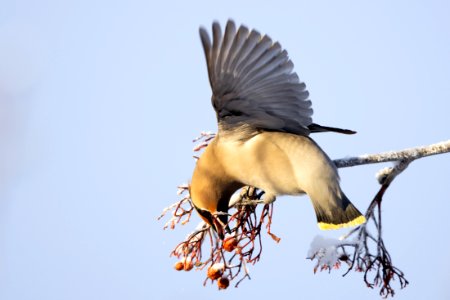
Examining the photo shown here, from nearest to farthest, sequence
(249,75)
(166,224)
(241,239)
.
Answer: (249,75)
(241,239)
(166,224)

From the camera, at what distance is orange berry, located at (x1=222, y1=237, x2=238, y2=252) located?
4809 millimetres

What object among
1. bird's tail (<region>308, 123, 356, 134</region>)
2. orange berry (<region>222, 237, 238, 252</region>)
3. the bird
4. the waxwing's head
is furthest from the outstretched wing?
orange berry (<region>222, 237, 238, 252</region>)

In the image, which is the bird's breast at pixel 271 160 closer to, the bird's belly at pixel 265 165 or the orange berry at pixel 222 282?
the bird's belly at pixel 265 165

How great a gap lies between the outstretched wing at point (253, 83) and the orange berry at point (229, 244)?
0.67m

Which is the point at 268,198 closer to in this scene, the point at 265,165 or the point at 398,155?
the point at 265,165

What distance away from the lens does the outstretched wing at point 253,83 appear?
4.49 m

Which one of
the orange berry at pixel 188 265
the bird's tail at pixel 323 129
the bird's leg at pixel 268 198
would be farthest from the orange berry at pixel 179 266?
the bird's tail at pixel 323 129

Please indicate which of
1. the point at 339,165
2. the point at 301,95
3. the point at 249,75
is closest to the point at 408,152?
the point at 339,165

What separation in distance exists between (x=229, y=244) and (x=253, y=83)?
94 centimetres

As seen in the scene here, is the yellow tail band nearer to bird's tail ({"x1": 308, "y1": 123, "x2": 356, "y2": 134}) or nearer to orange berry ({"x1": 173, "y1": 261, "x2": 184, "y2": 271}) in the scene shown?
bird's tail ({"x1": 308, "y1": 123, "x2": 356, "y2": 134})

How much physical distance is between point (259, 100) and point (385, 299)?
1443 millimetres

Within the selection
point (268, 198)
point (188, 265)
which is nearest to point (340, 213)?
point (268, 198)

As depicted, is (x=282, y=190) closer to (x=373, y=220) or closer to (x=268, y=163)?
(x=268, y=163)

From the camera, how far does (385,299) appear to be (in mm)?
5000
